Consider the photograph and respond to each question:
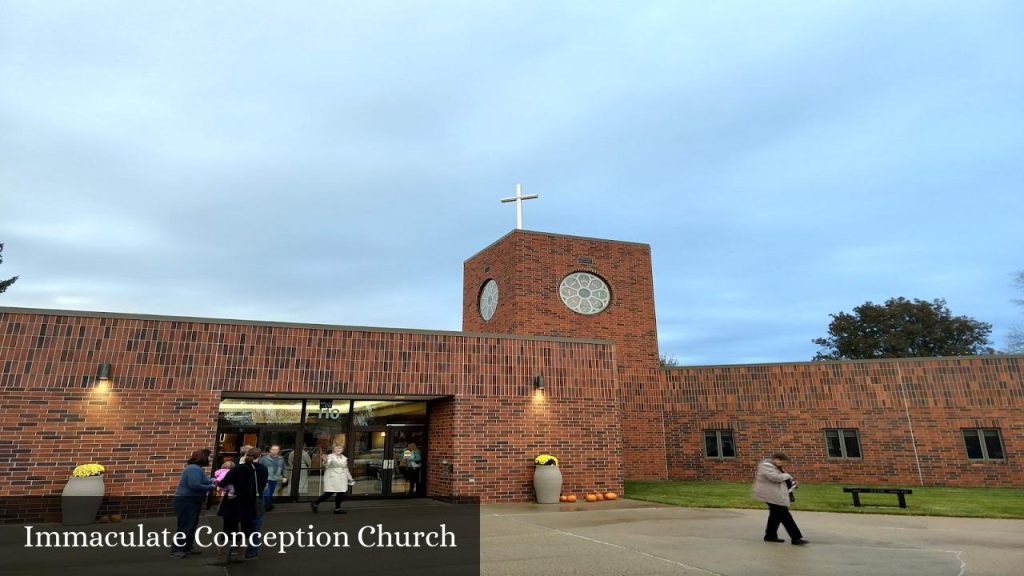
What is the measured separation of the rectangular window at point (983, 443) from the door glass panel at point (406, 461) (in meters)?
17.0

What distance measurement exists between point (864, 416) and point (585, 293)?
33.8 ft

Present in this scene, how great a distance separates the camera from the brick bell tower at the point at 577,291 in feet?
72.8

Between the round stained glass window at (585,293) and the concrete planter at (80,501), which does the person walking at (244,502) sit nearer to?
the concrete planter at (80,501)

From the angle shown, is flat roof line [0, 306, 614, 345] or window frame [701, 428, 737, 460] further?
window frame [701, 428, 737, 460]

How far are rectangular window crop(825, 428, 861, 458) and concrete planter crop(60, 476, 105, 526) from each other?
20327 millimetres

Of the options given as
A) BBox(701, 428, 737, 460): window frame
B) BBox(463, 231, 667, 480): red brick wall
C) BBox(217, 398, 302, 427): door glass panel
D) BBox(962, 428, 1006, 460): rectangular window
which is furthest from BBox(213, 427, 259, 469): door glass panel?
BBox(962, 428, 1006, 460): rectangular window

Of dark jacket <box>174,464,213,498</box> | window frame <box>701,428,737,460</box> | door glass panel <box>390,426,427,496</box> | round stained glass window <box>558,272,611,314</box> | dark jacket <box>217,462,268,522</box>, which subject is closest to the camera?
dark jacket <box>217,462,268,522</box>

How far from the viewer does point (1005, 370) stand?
18766mm

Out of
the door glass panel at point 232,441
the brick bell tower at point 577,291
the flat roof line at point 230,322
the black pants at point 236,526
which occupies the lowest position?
the black pants at point 236,526

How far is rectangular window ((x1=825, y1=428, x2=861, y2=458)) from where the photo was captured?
765 inches

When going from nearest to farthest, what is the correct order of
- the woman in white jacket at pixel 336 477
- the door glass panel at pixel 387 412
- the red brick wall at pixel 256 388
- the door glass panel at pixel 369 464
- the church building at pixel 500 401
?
the red brick wall at pixel 256 388, the church building at pixel 500 401, the woman in white jacket at pixel 336 477, the door glass panel at pixel 369 464, the door glass panel at pixel 387 412

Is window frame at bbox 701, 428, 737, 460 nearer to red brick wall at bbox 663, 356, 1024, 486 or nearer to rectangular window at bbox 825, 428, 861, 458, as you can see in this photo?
red brick wall at bbox 663, 356, 1024, 486

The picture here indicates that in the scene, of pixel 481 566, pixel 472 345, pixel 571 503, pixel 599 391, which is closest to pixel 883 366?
pixel 599 391

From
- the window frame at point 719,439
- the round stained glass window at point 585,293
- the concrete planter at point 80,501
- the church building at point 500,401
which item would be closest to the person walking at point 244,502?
the concrete planter at point 80,501
